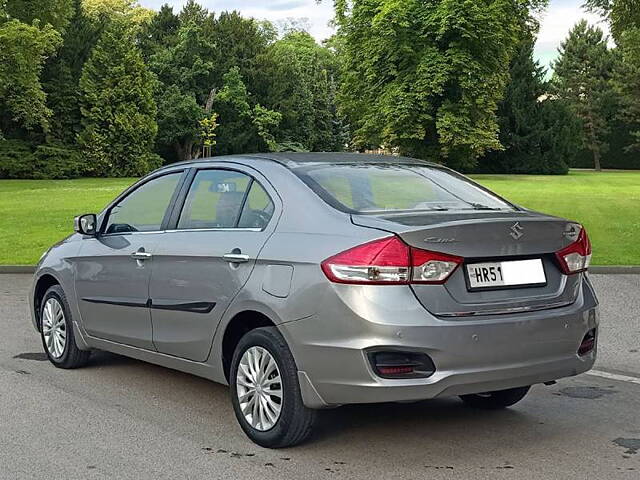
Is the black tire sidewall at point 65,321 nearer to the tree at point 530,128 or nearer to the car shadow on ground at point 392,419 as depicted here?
the car shadow on ground at point 392,419

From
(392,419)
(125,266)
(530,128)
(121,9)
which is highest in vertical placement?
(121,9)

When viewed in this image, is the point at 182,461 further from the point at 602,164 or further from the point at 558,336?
the point at 602,164

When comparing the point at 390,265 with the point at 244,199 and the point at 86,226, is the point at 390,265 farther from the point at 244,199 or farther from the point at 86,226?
the point at 86,226

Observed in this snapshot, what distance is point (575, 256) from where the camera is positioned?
5070 mm

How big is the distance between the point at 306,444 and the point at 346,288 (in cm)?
104

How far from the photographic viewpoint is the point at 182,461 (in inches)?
187

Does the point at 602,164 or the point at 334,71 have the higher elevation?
the point at 334,71

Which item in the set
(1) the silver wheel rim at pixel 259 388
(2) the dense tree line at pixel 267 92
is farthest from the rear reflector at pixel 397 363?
(2) the dense tree line at pixel 267 92

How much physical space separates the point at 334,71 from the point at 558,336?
8544 cm

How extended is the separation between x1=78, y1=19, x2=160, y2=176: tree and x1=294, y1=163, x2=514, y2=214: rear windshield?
54588mm

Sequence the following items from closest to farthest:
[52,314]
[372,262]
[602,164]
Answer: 1. [372,262]
2. [52,314]
3. [602,164]

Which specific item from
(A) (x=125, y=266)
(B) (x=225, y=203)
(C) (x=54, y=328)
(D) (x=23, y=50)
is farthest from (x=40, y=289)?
(D) (x=23, y=50)

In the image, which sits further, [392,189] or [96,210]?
[96,210]

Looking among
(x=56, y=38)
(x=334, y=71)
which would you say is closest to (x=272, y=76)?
(x=334, y=71)
